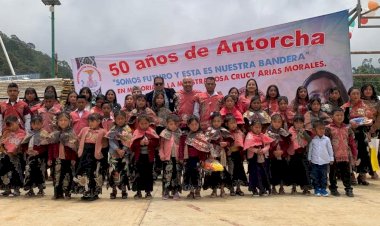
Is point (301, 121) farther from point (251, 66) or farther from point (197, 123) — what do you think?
point (251, 66)

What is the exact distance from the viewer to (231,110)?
6422mm

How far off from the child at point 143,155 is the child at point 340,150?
258cm

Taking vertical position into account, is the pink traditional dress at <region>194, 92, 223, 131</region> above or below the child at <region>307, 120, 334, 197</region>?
above

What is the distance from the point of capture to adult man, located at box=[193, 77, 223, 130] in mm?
6637

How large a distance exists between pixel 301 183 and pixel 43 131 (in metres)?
3.78

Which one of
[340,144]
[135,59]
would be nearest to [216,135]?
[340,144]

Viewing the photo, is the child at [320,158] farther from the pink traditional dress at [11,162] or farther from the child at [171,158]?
the pink traditional dress at [11,162]

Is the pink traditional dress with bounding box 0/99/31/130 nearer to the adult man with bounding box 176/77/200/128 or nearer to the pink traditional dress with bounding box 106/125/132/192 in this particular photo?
the pink traditional dress with bounding box 106/125/132/192

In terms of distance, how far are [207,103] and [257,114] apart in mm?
798

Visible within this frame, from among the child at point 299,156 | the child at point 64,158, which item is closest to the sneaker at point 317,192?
the child at point 299,156

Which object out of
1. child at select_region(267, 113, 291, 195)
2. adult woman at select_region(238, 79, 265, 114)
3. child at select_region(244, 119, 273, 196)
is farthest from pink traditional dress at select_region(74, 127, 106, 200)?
child at select_region(267, 113, 291, 195)

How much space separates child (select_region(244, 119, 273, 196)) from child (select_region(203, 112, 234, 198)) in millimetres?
295

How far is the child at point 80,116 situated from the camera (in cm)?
641

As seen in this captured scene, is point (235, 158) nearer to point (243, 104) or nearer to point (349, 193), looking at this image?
point (243, 104)
